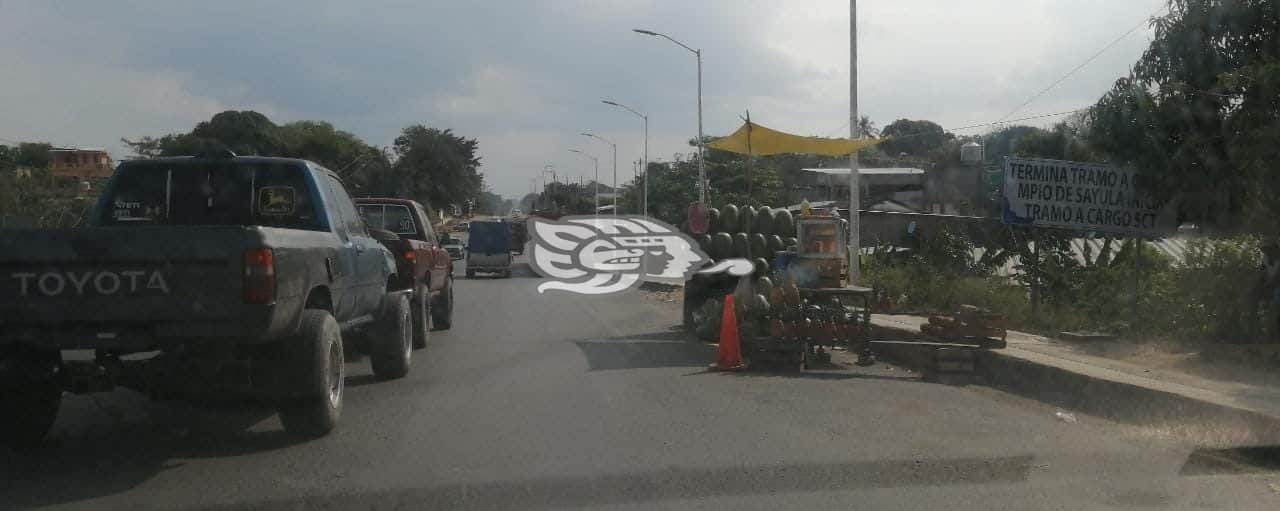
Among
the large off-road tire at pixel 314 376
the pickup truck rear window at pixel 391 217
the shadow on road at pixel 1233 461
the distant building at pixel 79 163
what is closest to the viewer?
the shadow on road at pixel 1233 461

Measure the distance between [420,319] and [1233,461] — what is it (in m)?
9.05

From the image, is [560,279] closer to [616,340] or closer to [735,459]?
[616,340]

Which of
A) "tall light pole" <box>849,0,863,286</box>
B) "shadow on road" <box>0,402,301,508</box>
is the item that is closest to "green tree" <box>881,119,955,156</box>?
"tall light pole" <box>849,0,863,286</box>

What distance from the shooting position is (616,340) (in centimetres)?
1488

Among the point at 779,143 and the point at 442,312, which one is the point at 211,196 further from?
the point at 779,143

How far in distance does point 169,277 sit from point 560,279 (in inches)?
962

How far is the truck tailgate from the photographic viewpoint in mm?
6188

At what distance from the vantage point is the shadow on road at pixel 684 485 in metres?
5.85

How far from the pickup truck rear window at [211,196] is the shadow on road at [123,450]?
1.57 metres

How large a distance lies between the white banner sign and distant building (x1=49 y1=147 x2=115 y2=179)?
181ft

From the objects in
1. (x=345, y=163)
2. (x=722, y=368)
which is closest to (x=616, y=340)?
(x=722, y=368)

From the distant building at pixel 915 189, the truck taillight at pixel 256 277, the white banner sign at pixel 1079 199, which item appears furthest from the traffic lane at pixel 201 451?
the distant building at pixel 915 189

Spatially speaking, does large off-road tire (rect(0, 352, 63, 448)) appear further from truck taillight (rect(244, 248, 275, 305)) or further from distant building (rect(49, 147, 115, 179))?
distant building (rect(49, 147, 115, 179))

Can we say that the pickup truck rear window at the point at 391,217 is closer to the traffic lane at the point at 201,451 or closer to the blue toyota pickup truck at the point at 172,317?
the traffic lane at the point at 201,451
